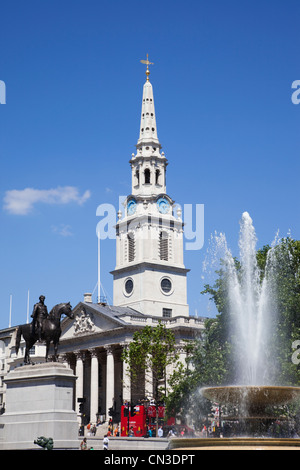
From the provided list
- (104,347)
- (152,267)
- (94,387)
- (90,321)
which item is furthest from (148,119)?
(94,387)

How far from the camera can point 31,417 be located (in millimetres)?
31938

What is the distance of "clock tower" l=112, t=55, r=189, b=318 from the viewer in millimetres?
90312

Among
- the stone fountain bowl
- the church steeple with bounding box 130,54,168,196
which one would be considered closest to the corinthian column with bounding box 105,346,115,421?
the church steeple with bounding box 130,54,168,196

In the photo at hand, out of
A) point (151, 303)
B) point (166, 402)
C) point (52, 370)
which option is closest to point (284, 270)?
point (166, 402)

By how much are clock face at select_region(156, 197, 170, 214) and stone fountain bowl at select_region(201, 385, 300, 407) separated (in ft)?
224

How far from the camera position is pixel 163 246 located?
9325 cm

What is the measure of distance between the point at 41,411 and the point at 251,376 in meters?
10.5

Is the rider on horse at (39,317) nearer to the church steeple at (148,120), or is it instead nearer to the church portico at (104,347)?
the church portico at (104,347)

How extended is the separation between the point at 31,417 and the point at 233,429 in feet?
33.8

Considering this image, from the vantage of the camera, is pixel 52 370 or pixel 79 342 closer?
pixel 52 370

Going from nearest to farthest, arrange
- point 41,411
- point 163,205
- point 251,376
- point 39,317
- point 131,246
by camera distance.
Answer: point 41,411, point 39,317, point 251,376, point 131,246, point 163,205

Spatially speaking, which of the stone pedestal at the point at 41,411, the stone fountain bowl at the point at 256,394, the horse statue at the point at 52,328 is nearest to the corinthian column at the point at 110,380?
the stone pedestal at the point at 41,411

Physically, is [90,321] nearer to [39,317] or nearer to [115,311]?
[115,311]

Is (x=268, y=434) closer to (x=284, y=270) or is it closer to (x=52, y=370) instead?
(x=52, y=370)
